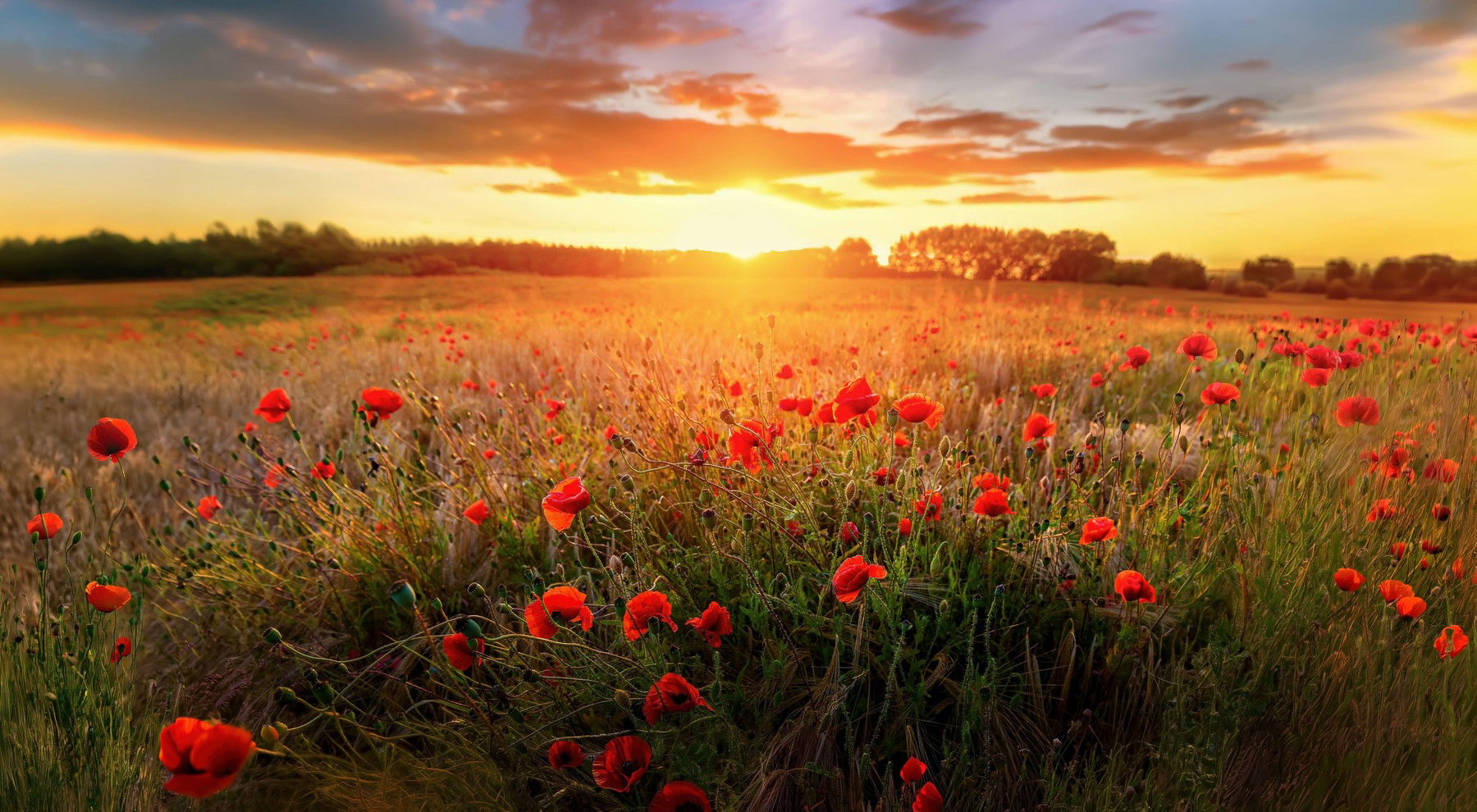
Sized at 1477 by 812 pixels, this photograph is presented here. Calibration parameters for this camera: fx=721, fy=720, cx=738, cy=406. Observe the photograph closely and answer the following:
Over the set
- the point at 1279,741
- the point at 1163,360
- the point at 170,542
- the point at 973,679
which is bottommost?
the point at 170,542

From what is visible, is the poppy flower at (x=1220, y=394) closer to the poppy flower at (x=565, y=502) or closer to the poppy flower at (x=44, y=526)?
the poppy flower at (x=565, y=502)

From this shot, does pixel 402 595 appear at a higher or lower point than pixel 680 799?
higher

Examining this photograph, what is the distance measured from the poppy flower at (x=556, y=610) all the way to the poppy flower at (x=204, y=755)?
1.68ft

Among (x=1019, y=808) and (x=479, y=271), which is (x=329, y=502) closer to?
(x=1019, y=808)

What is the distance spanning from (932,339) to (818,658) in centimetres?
497

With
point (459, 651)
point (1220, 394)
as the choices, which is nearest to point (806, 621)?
point (459, 651)

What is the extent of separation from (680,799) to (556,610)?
18.3 inches

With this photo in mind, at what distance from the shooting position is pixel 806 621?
1877 mm

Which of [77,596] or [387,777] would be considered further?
[77,596]

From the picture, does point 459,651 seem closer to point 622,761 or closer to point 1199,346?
point 622,761

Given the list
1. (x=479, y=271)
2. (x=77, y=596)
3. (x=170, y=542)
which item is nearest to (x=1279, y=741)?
(x=77, y=596)

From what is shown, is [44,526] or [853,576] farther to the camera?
[44,526]

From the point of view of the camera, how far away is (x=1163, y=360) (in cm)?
629

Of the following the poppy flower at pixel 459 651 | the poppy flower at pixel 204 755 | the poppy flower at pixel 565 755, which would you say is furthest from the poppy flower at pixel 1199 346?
the poppy flower at pixel 204 755
